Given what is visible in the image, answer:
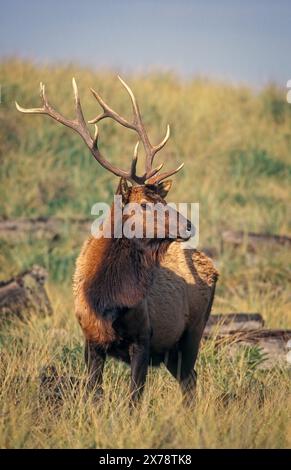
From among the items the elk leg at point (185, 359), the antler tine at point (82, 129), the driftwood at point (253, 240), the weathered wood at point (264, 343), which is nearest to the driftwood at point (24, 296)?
the weathered wood at point (264, 343)

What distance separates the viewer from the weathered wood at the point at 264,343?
776cm

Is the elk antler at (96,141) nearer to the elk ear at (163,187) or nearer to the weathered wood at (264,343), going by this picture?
the elk ear at (163,187)

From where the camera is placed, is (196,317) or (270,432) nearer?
(270,432)

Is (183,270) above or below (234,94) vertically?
below

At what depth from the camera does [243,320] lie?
8469 mm

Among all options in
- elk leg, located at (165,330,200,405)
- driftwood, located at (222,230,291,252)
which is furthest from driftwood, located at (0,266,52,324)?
driftwood, located at (222,230,291,252)

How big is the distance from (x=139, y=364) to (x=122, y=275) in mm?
655

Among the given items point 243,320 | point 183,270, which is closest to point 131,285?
point 183,270

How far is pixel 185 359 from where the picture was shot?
23.6ft

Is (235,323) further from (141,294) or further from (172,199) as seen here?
(172,199)

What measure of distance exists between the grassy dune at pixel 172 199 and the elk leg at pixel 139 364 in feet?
0.31

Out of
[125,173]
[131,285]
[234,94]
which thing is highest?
[234,94]
